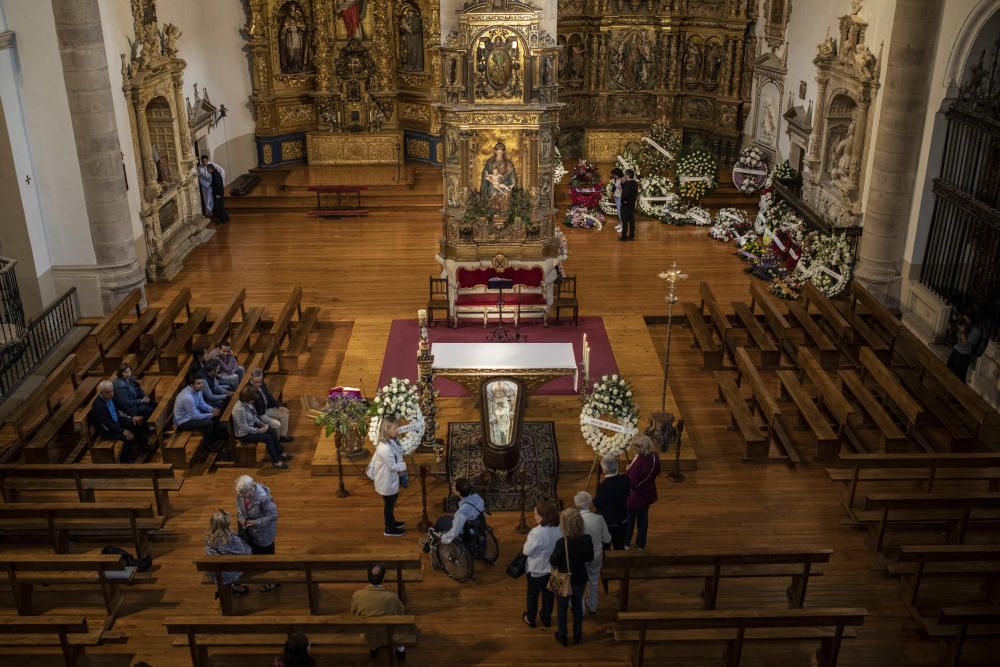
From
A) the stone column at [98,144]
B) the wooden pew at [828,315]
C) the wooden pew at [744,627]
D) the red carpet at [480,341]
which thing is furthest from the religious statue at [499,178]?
the wooden pew at [744,627]

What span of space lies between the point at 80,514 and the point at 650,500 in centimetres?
648

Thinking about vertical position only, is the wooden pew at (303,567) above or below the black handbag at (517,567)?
above

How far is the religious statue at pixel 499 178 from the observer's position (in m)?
17.0

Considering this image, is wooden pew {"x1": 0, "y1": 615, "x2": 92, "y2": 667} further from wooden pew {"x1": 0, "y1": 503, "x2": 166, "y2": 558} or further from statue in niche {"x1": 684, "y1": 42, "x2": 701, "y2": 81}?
statue in niche {"x1": 684, "y1": 42, "x2": 701, "y2": 81}

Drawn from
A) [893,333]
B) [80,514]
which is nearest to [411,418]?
[80,514]

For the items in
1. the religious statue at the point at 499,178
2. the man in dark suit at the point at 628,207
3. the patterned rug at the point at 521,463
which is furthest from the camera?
the man in dark suit at the point at 628,207

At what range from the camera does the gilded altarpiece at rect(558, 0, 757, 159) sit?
26.2 m

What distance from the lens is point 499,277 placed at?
17578mm

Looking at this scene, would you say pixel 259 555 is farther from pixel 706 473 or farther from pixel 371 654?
pixel 706 473

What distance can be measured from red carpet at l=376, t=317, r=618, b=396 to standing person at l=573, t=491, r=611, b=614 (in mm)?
5442

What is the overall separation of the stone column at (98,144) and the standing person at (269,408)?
5.22 m

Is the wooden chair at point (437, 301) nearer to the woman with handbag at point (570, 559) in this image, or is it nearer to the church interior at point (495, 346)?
the church interior at point (495, 346)

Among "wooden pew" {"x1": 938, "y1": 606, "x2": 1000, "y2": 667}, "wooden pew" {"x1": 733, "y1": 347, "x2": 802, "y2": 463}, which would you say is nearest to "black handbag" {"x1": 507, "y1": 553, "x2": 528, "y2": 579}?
"wooden pew" {"x1": 938, "y1": 606, "x2": 1000, "y2": 667}

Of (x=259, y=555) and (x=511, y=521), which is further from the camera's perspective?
(x=511, y=521)
